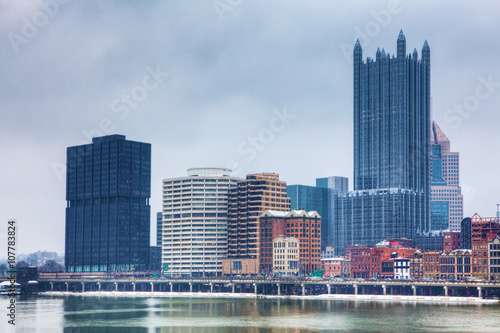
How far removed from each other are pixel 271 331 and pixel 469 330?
4617cm

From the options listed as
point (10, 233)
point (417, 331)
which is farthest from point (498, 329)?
point (10, 233)

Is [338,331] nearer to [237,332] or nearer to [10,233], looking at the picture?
[237,332]

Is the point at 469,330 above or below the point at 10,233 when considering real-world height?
below

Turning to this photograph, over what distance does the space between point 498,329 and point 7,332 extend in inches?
4547

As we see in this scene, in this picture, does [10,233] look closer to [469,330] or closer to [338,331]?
[338,331]

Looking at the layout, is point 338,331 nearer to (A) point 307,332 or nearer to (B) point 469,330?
(A) point 307,332

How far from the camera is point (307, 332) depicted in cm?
19588

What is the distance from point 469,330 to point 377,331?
2146 centimetres

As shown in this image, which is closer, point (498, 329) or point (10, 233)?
A: point (10, 233)

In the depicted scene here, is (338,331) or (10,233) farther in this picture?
(338,331)

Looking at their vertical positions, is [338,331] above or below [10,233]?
below

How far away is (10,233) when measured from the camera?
17188 cm

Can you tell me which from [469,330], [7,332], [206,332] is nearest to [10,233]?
[7,332]

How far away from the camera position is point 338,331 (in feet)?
653
